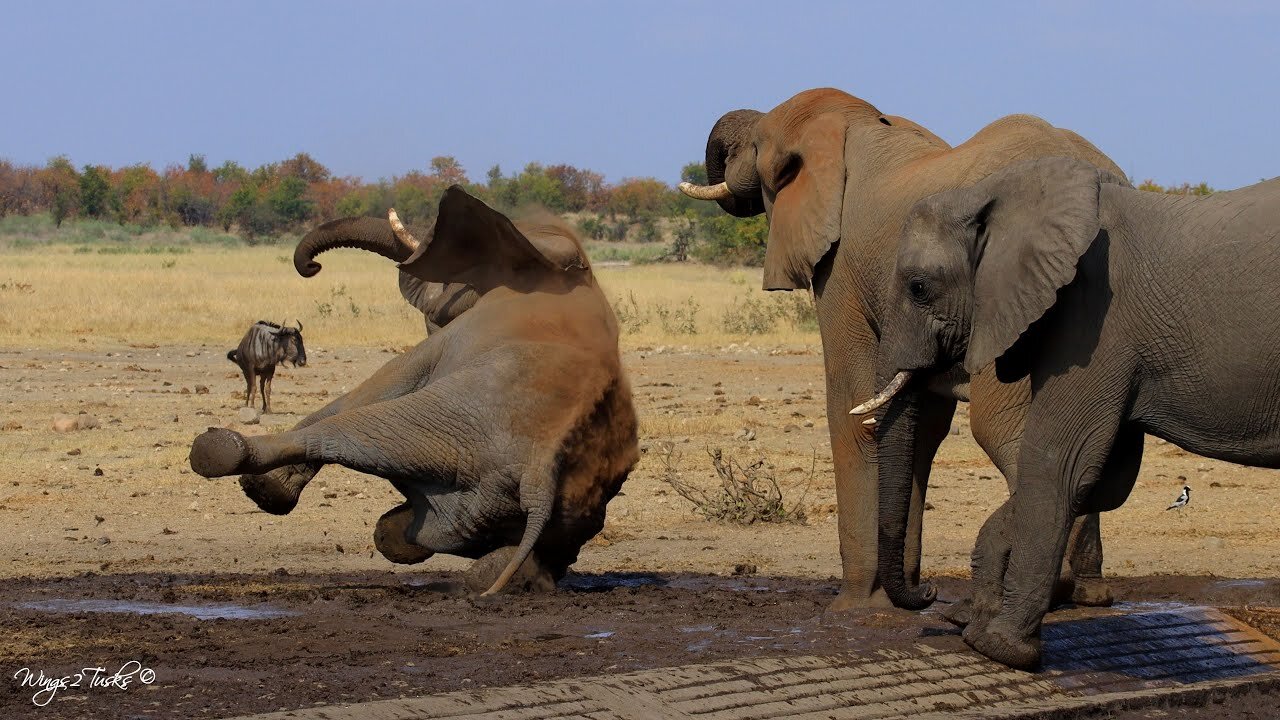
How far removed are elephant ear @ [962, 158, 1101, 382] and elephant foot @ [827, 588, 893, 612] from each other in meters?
1.54

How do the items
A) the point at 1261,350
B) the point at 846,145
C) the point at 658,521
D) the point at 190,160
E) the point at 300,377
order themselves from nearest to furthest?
the point at 1261,350 < the point at 846,145 < the point at 658,521 < the point at 300,377 < the point at 190,160

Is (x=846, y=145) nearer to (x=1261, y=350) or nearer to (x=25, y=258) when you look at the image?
(x=1261, y=350)

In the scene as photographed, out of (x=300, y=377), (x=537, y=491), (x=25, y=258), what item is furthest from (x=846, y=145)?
(x=25, y=258)

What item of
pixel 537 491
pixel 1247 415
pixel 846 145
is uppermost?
pixel 846 145

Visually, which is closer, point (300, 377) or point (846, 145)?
point (846, 145)

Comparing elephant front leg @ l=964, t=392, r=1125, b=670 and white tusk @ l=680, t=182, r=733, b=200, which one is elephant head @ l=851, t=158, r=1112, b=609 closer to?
elephant front leg @ l=964, t=392, r=1125, b=670

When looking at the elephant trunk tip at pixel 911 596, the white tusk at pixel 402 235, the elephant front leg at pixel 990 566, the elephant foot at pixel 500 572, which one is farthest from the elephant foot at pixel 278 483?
the elephant front leg at pixel 990 566

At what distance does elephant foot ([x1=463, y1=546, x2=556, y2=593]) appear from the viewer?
709 cm

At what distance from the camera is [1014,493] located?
546 centimetres

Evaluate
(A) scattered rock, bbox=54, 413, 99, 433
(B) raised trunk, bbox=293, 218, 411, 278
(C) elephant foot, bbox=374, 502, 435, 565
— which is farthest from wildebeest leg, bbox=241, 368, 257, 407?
(C) elephant foot, bbox=374, 502, 435, 565

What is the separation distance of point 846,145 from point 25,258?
1237 inches

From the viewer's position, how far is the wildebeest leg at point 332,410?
7.32 metres

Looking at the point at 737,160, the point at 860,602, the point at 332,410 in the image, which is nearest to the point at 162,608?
the point at 332,410

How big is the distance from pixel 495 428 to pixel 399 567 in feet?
6.01
